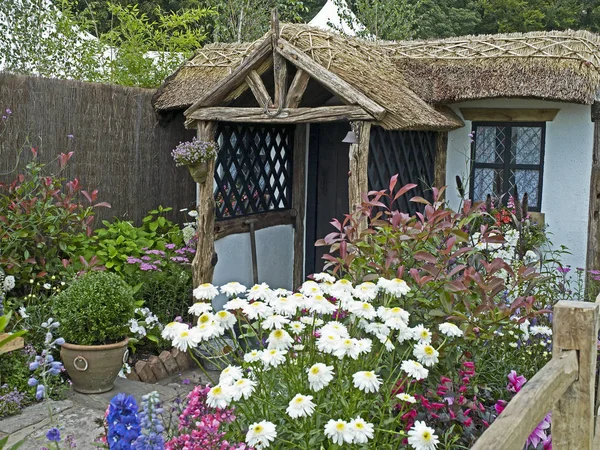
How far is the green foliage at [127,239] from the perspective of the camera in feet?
20.5

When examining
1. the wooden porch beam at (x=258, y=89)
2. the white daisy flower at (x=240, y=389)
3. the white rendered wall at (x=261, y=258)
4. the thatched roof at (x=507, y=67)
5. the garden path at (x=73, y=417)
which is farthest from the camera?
the white rendered wall at (x=261, y=258)

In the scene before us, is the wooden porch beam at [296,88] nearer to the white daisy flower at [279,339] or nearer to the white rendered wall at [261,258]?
the white rendered wall at [261,258]

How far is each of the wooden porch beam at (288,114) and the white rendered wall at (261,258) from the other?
1285mm

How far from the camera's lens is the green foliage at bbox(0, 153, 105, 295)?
562 cm

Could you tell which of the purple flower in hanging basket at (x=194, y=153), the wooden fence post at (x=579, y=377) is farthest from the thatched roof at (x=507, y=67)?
the wooden fence post at (x=579, y=377)

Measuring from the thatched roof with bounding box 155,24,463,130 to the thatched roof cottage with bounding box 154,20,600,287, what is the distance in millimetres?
17

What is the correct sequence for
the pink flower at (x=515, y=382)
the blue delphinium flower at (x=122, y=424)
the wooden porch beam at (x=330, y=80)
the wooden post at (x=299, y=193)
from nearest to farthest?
the blue delphinium flower at (x=122, y=424) → the pink flower at (x=515, y=382) → the wooden porch beam at (x=330, y=80) → the wooden post at (x=299, y=193)

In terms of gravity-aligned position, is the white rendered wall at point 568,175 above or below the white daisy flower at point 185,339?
above

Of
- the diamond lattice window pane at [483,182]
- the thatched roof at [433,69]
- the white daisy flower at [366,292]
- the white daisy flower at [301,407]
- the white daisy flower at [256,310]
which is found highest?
the thatched roof at [433,69]

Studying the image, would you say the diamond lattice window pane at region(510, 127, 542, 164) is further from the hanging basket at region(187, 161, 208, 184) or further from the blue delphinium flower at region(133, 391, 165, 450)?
the blue delphinium flower at region(133, 391, 165, 450)

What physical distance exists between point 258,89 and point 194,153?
0.75 metres

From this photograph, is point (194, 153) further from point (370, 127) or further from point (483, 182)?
point (483, 182)

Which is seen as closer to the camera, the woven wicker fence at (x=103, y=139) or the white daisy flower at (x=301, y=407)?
the white daisy flower at (x=301, y=407)

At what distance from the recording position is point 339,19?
14.4 meters
